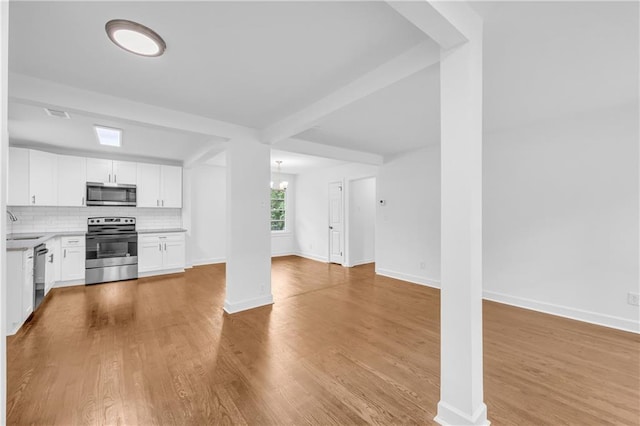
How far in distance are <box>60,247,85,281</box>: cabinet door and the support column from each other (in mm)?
5937

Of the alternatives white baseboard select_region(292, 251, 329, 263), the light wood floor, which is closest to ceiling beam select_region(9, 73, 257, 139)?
the light wood floor

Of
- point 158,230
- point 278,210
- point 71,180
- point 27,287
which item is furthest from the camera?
point 278,210

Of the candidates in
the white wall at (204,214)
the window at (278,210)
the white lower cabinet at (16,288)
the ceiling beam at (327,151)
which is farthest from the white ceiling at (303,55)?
the window at (278,210)

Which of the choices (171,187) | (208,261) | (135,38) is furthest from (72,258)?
(135,38)

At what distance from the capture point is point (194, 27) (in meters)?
1.78

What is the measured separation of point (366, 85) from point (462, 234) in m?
1.50

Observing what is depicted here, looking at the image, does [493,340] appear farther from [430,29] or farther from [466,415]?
[430,29]

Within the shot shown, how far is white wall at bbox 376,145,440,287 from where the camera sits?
495cm

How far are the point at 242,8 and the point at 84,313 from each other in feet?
13.6

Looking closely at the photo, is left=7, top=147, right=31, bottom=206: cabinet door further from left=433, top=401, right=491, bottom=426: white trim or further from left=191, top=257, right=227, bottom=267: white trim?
left=433, top=401, right=491, bottom=426: white trim

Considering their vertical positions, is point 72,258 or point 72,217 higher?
point 72,217

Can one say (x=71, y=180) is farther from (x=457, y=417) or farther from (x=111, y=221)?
(x=457, y=417)

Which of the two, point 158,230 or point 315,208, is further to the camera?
point 315,208

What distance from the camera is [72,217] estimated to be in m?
5.33
